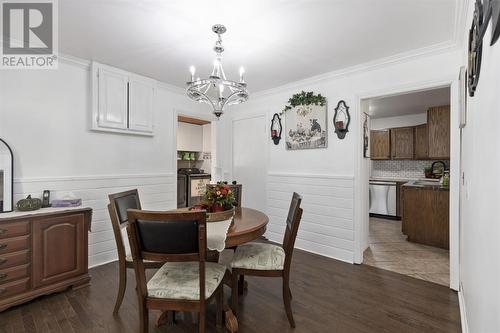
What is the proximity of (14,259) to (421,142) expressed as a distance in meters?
6.72

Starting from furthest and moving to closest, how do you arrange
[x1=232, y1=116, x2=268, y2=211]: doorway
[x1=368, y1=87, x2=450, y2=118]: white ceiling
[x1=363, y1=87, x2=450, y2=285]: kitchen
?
[x1=232, y1=116, x2=268, y2=211]: doorway
[x1=368, y1=87, x2=450, y2=118]: white ceiling
[x1=363, y1=87, x2=450, y2=285]: kitchen

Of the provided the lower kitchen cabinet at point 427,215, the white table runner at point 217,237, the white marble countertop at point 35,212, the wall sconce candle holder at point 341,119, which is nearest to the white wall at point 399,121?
the lower kitchen cabinet at point 427,215

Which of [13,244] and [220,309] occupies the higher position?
[13,244]

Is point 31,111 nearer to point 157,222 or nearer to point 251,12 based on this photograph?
point 157,222

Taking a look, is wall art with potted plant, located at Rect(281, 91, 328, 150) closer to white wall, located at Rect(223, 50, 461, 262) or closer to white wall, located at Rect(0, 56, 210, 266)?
white wall, located at Rect(223, 50, 461, 262)

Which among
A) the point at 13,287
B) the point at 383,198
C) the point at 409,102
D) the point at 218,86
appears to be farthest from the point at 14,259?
the point at 383,198

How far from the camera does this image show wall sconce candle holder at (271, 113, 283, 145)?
4.02 meters

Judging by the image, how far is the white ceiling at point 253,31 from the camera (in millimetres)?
1931

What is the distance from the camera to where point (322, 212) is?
11.5 ft

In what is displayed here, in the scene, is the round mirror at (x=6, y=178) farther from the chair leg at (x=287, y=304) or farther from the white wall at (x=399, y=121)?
the white wall at (x=399, y=121)

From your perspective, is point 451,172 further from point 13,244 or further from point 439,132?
point 13,244

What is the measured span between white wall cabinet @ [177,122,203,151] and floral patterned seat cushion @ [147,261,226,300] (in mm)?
4728

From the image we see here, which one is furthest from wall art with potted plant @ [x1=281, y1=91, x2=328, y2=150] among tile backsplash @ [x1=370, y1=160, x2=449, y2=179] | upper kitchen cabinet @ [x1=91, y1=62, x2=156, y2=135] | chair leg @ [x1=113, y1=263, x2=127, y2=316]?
tile backsplash @ [x1=370, y1=160, x2=449, y2=179]

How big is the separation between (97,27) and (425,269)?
4382 mm
